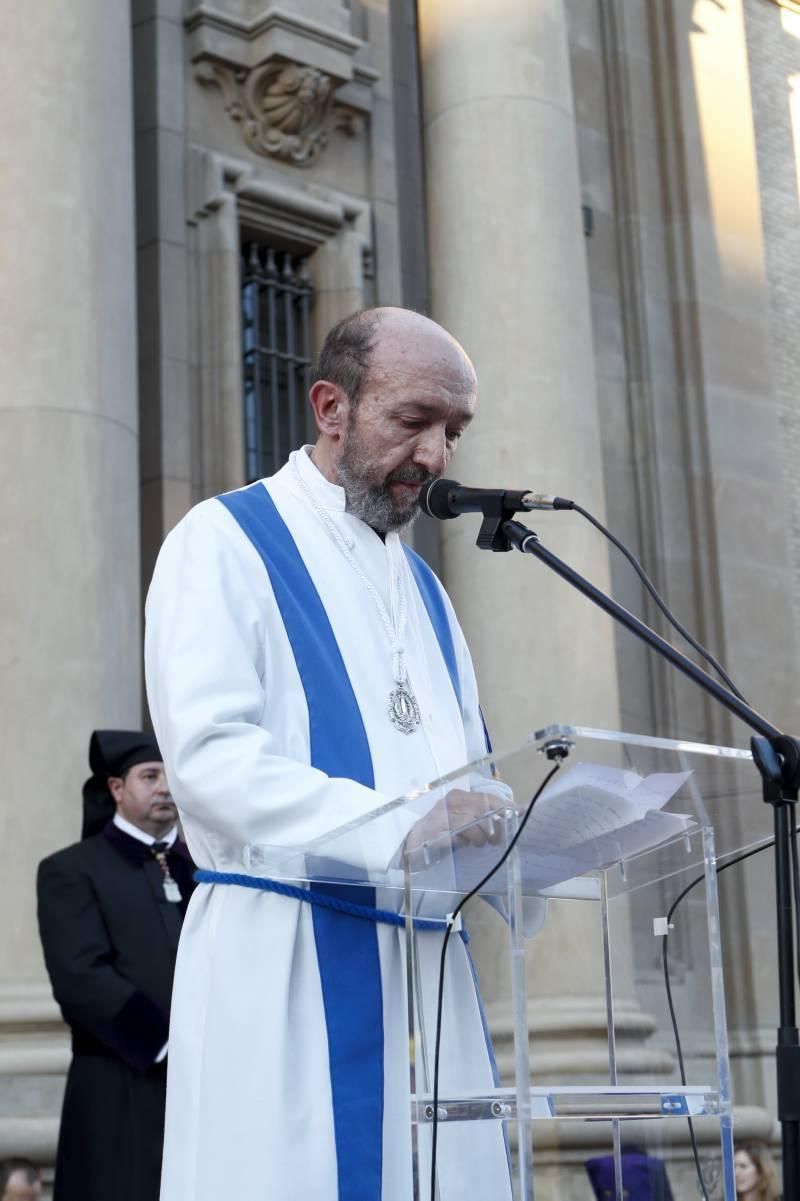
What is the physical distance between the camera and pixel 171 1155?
3.15m

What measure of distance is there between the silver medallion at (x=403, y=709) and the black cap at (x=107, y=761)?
106 inches

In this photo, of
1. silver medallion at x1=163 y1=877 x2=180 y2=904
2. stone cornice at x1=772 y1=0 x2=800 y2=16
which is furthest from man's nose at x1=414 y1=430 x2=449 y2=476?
stone cornice at x1=772 y1=0 x2=800 y2=16

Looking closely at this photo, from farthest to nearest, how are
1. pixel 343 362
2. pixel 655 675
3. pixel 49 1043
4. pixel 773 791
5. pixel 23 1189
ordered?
pixel 655 675, pixel 49 1043, pixel 23 1189, pixel 343 362, pixel 773 791

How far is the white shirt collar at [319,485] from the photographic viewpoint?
375 cm

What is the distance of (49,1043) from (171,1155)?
406cm

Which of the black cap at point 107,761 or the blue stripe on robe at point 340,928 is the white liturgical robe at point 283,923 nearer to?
the blue stripe on robe at point 340,928

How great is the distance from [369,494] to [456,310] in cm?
644

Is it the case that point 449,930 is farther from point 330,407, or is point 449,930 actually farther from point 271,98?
point 271,98

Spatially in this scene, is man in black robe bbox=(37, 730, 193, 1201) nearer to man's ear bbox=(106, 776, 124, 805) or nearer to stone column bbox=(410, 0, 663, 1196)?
man's ear bbox=(106, 776, 124, 805)

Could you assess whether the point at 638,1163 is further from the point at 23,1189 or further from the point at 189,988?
the point at 23,1189

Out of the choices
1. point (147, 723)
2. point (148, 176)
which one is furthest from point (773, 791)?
point (148, 176)

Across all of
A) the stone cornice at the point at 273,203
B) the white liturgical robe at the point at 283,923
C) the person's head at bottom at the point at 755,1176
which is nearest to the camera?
the white liturgical robe at the point at 283,923

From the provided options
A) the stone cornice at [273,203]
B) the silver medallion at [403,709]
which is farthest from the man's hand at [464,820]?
the stone cornice at [273,203]

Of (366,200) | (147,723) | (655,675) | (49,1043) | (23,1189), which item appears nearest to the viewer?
(23,1189)
